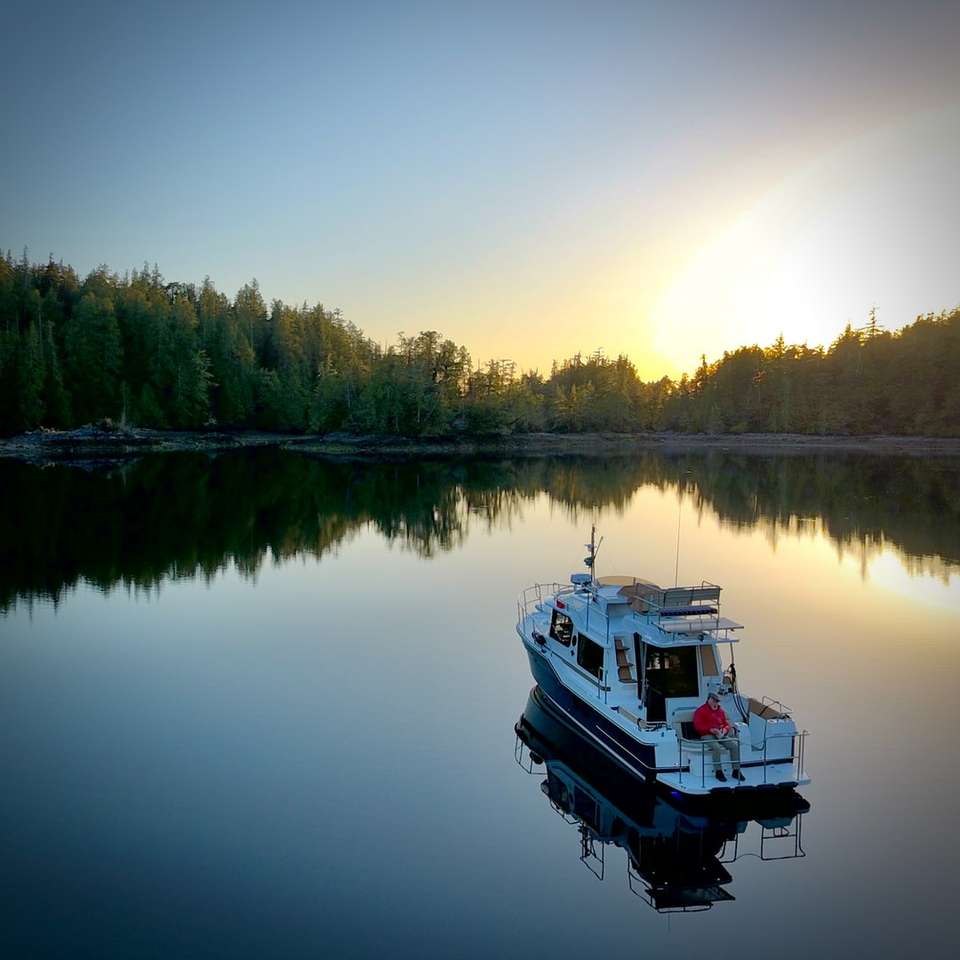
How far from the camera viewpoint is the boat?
1623cm

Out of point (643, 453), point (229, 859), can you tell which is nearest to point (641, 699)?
point (229, 859)

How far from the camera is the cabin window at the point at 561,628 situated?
69.2 feet

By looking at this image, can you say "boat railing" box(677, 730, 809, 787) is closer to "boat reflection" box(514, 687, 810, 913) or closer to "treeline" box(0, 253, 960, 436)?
"boat reflection" box(514, 687, 810, 913)

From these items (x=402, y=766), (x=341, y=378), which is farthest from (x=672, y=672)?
(x=341, y=378)

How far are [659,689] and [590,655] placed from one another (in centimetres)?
220

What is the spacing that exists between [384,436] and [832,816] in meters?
112

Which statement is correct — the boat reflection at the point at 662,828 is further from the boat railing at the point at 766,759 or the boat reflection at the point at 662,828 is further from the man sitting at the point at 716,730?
the man sitting at the point at 716,730

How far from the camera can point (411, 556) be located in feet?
142

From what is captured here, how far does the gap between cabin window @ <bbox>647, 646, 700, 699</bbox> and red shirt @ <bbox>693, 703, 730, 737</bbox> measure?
1196mm

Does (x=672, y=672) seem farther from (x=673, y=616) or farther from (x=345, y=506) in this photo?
(x=345, y=506)

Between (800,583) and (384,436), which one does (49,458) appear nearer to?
(384,436)

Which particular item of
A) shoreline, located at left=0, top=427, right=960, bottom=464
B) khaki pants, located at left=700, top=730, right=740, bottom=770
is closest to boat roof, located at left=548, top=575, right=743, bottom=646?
khaki pants, located at left=700, top=730, right=740, bottom=770

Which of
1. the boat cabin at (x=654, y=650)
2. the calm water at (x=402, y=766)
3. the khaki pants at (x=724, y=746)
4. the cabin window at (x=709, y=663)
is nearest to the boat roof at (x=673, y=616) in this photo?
the boat cabin at (x=654, y=650)

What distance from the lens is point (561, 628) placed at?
70.4 ft
